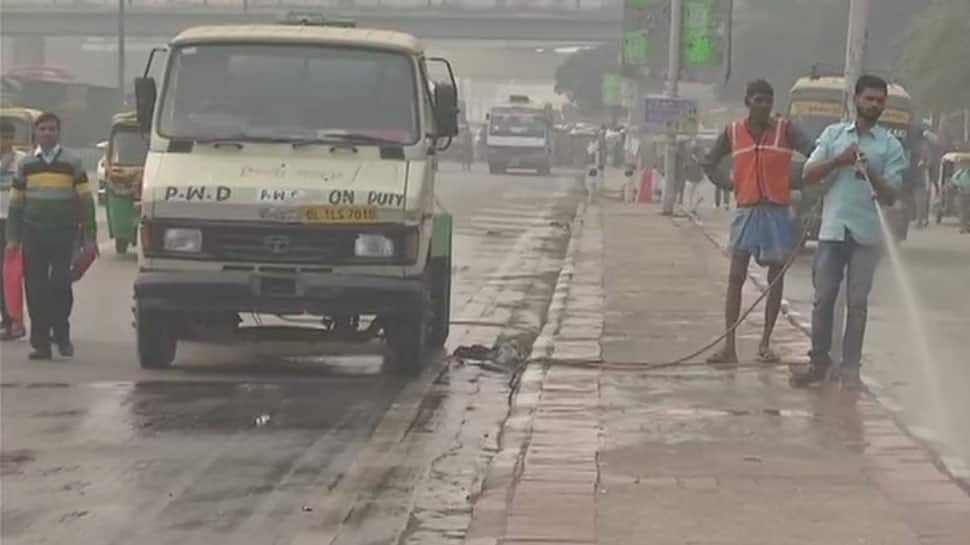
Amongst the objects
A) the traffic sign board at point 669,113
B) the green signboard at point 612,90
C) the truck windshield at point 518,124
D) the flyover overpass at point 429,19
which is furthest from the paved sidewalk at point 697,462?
the flyover overpass at point 429,19

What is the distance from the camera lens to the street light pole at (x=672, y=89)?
3712cm

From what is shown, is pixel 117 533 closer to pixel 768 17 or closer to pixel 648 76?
pixel 648 76

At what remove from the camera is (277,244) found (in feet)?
38.0

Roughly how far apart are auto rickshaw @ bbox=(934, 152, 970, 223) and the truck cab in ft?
89.9

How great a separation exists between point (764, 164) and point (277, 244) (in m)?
3.21

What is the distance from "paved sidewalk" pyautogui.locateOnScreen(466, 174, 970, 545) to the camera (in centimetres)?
711

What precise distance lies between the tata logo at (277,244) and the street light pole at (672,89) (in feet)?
84.9

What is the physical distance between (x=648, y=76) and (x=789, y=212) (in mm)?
34055

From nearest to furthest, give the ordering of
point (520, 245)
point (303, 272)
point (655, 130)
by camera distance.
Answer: point (303, 272), point (520, 245), point (655, 130)

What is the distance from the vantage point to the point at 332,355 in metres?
13.4

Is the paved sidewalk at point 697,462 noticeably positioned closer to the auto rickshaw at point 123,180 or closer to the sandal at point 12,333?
the sandal at point 12,333

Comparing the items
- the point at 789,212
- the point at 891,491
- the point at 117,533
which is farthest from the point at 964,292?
the point at 117,533

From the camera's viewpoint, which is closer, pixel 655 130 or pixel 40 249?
pixel 40 249

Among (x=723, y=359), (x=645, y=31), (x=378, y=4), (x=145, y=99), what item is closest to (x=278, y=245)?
(x=145, y=99)
